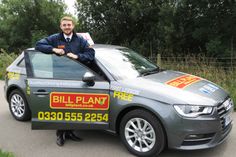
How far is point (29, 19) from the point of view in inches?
1459

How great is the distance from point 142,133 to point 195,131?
30.5 inches

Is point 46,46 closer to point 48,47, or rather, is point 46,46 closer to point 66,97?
point 48,47

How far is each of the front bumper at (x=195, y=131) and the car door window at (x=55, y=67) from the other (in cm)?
172

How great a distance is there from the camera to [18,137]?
20.0 ft

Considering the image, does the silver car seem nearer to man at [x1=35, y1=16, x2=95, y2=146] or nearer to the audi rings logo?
the audi rings logo

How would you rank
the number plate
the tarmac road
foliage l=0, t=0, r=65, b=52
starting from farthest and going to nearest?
foliage l=0, t=0, r=65, b=52, the tarmac road, the number plate

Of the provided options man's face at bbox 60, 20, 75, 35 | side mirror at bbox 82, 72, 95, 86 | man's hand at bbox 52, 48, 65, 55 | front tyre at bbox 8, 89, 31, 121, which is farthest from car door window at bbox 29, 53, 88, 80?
front tyre at bbox 8, 89, 31, 121

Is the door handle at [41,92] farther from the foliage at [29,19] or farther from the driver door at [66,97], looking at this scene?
the foliage at [29,19]

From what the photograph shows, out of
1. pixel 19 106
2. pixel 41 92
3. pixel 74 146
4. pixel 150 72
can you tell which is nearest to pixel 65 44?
pixel 41 92

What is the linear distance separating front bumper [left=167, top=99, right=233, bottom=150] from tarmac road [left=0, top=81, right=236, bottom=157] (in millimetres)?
386

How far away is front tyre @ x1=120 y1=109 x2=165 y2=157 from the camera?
4.80m

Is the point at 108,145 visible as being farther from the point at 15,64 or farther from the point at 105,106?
the point at 15,64

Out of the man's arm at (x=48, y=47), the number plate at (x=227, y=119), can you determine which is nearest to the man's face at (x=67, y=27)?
the man's arm at (x=48, y=47)

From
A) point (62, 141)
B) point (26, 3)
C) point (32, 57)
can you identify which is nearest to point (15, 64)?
point (32, 57)
